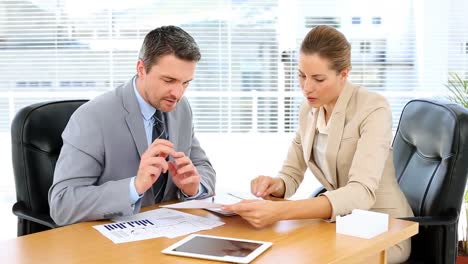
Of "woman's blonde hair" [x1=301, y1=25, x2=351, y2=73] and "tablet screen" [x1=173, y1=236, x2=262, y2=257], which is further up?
"woman's blonde hair" [x1=301, y1=25, x2=351, y2=73]

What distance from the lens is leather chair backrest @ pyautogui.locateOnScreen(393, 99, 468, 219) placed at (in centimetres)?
236

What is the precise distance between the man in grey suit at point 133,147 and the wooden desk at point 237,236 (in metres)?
0.11

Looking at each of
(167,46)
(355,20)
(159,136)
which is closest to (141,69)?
(167,46)

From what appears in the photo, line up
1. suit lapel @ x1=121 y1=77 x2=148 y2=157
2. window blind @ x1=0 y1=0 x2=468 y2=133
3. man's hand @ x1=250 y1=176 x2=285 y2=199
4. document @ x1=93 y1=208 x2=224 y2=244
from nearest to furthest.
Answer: document @ x1=93 y1=208 x2=224 y2=244, suit lapel @ x1=121 y1=77 x2=148 y2=157, man's hand @ x1=250 y1=176 x2=285 y2=199, window blind @ x1=0 y1=0 x2=468 y2=133

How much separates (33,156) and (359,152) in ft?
4.11

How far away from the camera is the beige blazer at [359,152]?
7.32 ft

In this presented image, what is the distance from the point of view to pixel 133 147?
220 centimetres

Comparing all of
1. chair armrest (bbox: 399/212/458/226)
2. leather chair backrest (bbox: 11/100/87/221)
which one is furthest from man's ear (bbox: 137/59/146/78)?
chair armrest (bbox: 399/212/458/226)

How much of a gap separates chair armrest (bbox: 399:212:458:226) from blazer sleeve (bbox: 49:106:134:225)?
Answer: 40.3 inches

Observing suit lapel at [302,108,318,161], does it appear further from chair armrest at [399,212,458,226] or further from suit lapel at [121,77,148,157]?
suit lapel at [121,77,148,157]

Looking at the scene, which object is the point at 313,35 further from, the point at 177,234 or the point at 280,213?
the point at 177,234

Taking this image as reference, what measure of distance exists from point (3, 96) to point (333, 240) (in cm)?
418

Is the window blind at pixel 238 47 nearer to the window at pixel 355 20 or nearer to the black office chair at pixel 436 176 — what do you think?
the window at pixel 355 20

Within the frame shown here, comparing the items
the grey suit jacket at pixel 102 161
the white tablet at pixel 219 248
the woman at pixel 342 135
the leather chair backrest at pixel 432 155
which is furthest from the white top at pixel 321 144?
the white tablet at pixel 219 248
